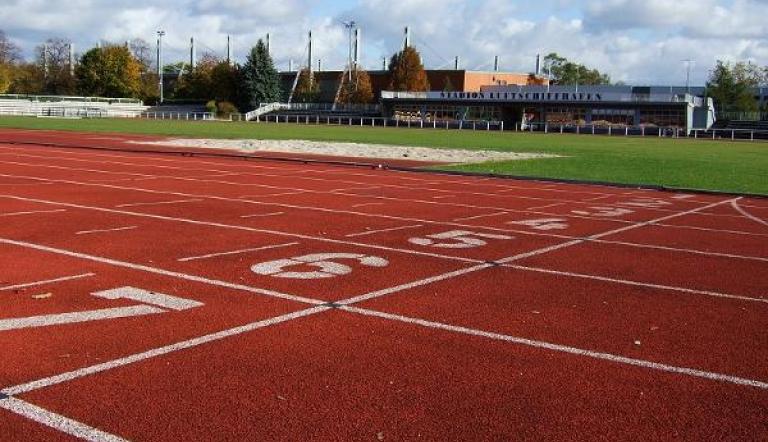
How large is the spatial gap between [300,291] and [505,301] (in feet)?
6.60

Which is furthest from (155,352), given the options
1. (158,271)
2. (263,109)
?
(263,109)

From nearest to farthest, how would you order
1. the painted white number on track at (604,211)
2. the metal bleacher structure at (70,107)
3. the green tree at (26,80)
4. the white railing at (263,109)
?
the painted white number on track at (604,211) → the metal bleacher structure at (70,107) → the white railing at (263,109) → the green tree at (26,80)

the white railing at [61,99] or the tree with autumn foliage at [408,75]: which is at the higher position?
the tree with autumn foliage at [408,75]

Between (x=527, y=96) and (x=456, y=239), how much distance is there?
84446 millimetres

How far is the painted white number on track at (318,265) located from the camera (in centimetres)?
911

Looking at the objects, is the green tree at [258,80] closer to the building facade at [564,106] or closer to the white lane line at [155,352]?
the building facade at [564,106]

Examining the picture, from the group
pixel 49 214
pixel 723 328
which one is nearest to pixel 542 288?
pixel 723 328

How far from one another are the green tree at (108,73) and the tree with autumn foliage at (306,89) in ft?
77.2

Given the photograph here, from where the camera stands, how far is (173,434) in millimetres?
4648

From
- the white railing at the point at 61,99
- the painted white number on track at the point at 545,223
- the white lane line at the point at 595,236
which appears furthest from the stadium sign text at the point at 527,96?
the painted white number on track at the point at 545,223

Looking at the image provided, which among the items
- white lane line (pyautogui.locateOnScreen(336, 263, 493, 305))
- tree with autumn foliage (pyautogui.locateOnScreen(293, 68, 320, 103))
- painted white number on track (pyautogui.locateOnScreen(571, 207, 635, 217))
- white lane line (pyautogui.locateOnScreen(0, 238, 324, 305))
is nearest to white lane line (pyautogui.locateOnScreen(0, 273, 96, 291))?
white lane line (pyautogui.locateOnScreen(0, 238, 324, 305))

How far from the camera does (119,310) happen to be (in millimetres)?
7328

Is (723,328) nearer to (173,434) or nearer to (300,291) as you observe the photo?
(300,291)

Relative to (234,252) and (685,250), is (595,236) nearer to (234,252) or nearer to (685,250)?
(685,250)
